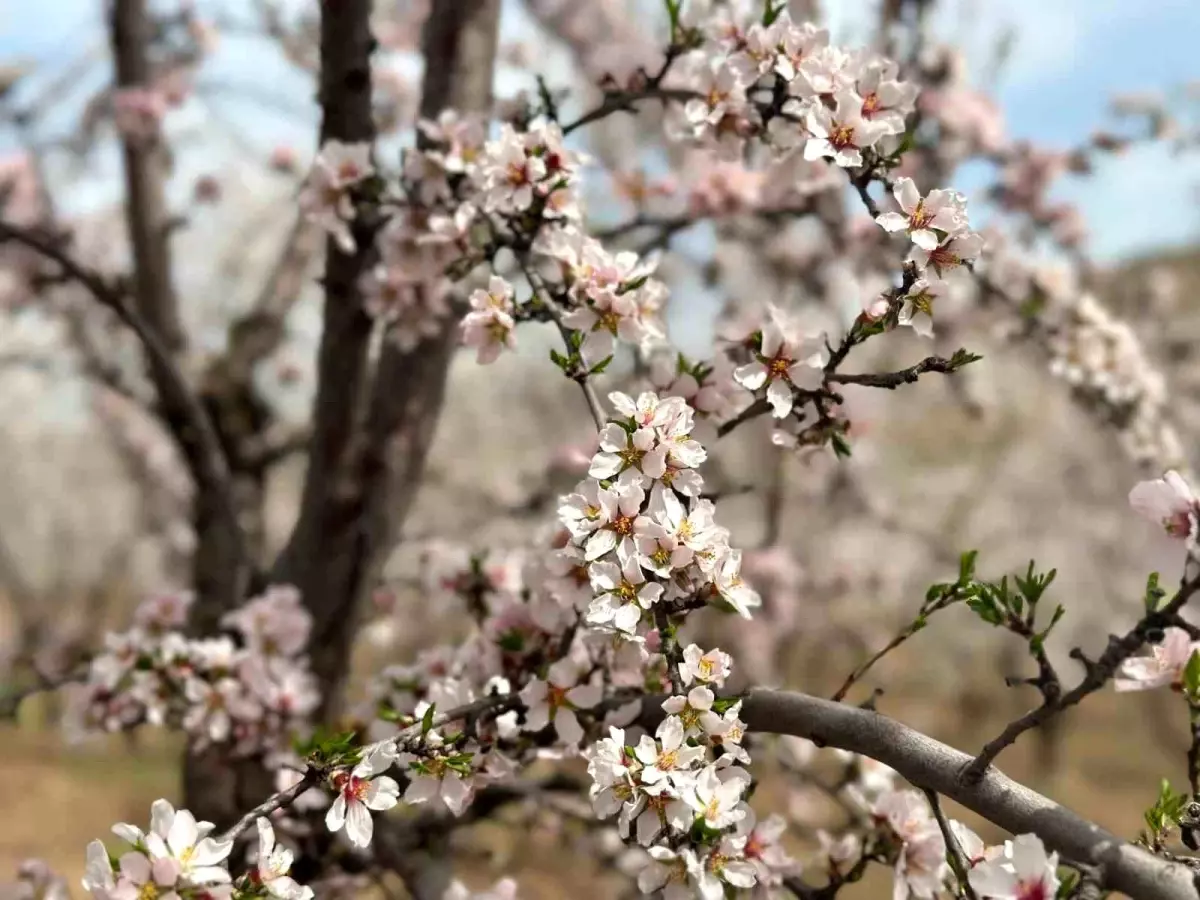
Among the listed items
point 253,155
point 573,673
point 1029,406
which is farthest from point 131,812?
point 1029,406

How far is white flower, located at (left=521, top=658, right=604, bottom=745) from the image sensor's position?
134 centimetres

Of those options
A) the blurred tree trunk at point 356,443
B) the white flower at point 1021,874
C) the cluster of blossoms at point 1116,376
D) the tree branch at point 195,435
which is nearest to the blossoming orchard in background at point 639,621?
the white flower at point 1021,874

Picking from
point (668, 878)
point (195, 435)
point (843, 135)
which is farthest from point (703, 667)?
point (195, 435)

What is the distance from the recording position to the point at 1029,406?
1808 cm

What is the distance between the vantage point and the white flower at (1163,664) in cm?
120

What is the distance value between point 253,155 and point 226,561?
260 centimetres

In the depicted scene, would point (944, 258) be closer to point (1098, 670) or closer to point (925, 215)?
point (925, 215)

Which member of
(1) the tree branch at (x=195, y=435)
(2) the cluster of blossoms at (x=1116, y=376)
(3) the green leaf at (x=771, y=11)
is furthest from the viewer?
(2) the cluster of blossoms at (x=1116, y=376)

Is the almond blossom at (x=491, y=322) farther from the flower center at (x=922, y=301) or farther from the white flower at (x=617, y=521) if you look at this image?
the flower center at (x=922, y=301)

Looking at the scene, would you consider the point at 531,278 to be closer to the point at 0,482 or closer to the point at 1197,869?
the point at 1197,869

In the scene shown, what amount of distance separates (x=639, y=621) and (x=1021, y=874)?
0.50 metres

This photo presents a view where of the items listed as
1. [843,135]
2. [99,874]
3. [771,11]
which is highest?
[771,11]

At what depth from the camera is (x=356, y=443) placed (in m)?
2.33

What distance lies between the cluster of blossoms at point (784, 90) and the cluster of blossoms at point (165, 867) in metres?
1.18
